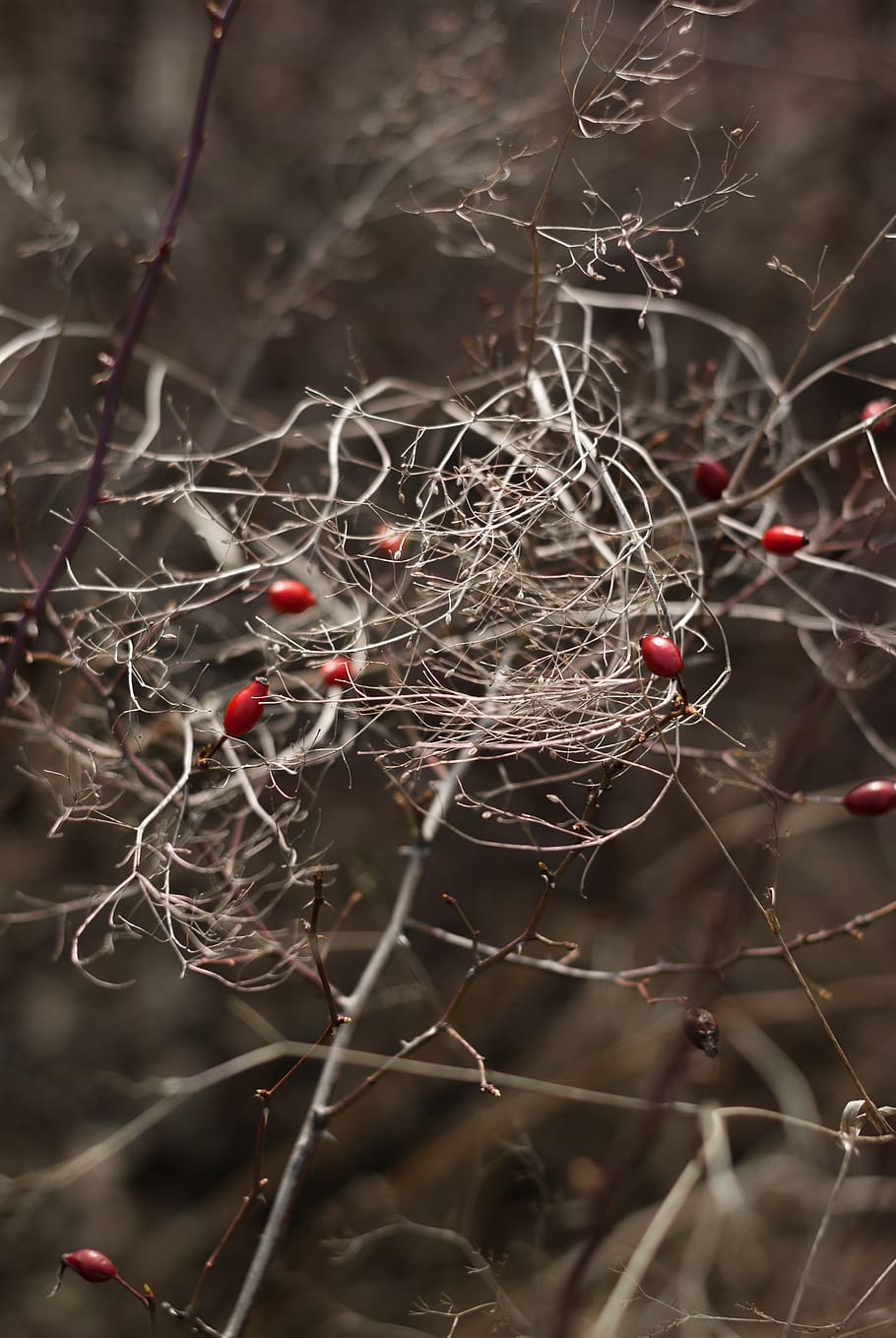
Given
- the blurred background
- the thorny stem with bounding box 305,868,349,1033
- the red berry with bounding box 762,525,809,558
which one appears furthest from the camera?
the blurred background

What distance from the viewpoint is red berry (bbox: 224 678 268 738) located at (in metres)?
0.47

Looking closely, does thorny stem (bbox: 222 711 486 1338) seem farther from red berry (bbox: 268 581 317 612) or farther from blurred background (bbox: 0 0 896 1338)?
blurred background (bbox: 0 0 896 1338)

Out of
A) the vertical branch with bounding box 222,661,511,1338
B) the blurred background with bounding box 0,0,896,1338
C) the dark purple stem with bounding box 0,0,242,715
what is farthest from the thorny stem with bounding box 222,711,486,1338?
the blurred background with bounding box 0,0,896,1338

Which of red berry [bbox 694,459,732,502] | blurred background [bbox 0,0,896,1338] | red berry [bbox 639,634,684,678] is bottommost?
blurred background [bbox 0,0,896,1338]

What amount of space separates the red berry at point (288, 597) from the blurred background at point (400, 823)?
1.98ft

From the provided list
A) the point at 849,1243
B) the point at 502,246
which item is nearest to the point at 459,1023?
the point at 849,1243

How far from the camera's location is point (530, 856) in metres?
1.28

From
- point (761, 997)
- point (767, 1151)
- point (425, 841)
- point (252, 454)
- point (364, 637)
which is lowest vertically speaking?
point (767, 1151)

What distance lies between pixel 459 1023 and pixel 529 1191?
0.19m

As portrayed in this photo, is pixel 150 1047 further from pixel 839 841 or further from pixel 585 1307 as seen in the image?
pixel 839 841

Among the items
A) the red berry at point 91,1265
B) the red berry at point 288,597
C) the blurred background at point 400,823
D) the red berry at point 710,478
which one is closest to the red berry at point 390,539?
the red berry at point 288,597

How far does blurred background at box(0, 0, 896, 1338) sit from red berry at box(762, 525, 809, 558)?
63cm

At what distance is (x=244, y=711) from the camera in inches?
18.4

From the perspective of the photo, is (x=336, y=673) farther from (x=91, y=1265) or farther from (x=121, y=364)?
(x=91, y=1265)
